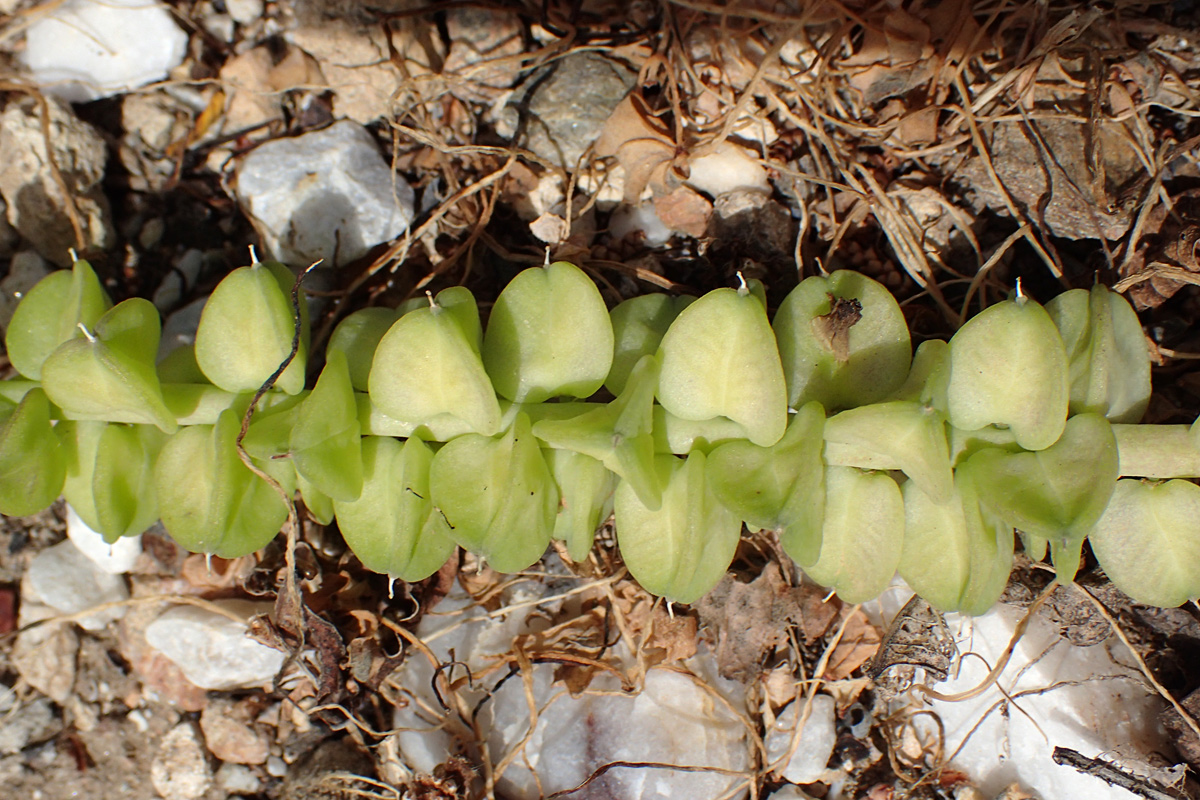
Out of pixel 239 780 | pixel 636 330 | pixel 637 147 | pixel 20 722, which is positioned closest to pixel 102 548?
pixel 20 722

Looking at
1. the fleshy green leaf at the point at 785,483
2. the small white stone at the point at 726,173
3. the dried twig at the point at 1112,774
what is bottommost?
the dried twig at the point at 1112,774

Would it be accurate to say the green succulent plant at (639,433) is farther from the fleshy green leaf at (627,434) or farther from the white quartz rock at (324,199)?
the white quartz rock at (324,199)

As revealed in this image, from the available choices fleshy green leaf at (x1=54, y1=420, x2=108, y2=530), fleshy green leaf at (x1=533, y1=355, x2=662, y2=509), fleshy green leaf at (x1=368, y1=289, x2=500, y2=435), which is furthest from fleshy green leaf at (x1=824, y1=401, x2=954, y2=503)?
fleshy green leaf at (x1=54, y1=420, x2=108, y2=530)

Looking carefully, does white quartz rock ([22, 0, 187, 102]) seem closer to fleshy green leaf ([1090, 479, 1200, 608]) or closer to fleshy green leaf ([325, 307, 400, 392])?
fleshy green leaf ([325, 307, 400, 392])

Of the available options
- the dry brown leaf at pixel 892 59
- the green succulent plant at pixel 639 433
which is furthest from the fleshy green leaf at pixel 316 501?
the dry brown leaf at pixel 892 59

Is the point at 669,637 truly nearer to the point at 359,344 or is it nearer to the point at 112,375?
the point at 359,344

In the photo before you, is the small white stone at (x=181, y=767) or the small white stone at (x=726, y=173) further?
the small white stone at (x=181, y=767)

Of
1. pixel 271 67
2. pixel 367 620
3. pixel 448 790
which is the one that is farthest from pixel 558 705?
pixel 271 67
